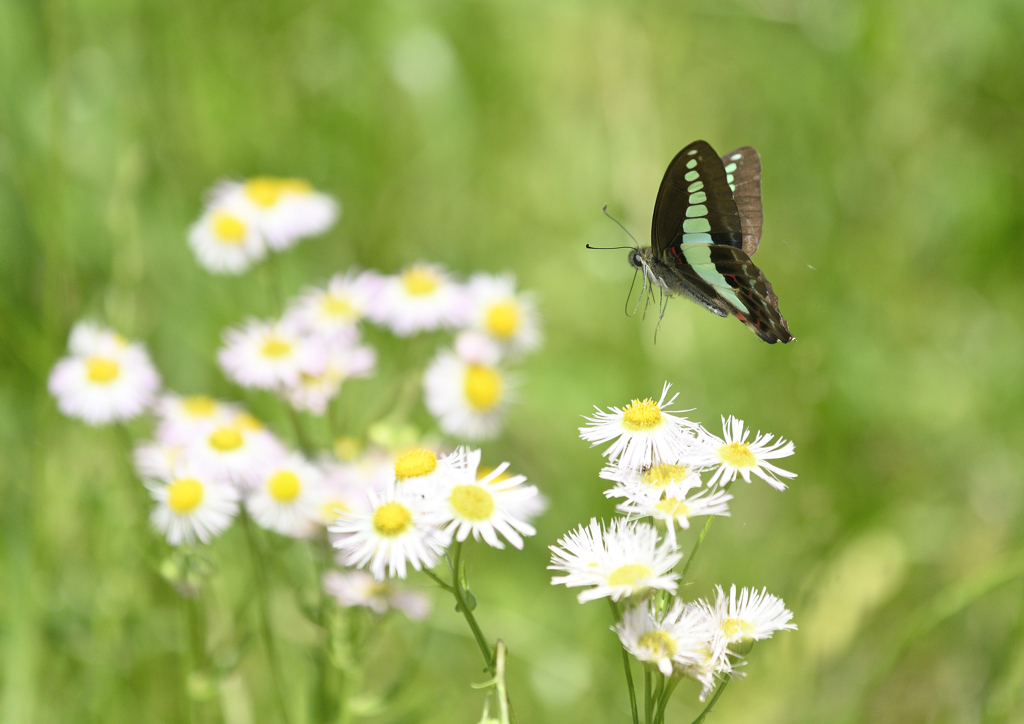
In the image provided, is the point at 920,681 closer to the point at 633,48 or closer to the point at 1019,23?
the point at 1019,23

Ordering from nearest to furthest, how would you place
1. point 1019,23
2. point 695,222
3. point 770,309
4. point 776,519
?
point 770,309, point 695,222, point 776,519, point 1019,23

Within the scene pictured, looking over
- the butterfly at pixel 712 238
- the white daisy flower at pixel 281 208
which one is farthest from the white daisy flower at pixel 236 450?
the butterfly at pixel 712 238

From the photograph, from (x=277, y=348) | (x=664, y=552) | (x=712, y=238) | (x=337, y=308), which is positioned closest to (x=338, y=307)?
(x=337, y=308)

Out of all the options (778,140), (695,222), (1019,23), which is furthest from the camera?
(778,140)

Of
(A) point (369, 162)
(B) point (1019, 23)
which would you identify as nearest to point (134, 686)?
(A) point (369, 162)

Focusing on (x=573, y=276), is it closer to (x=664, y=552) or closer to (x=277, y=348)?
(x=277, y=348)

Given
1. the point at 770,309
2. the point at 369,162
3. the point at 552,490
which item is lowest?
the point at 770,309

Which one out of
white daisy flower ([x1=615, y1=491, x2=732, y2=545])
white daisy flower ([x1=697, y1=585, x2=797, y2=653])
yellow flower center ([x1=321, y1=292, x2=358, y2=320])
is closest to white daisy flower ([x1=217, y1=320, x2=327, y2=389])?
yellow flower center ([x1=321, y1=292, x2=358, y2=320])
